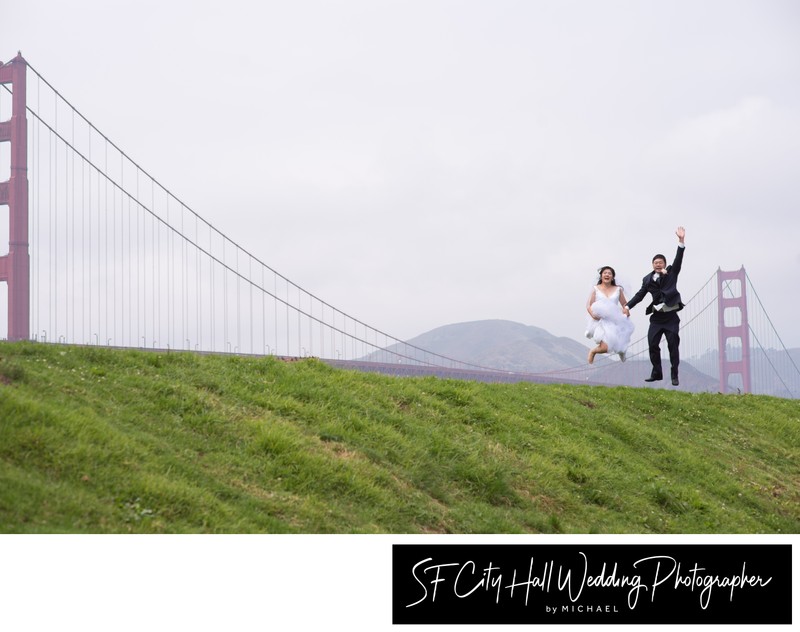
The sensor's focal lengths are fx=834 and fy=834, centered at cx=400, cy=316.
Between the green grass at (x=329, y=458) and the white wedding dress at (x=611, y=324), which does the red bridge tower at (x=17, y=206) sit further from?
the white wedding dress at (x=611, y=324)

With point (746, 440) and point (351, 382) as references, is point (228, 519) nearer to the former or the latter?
point (351, 382)

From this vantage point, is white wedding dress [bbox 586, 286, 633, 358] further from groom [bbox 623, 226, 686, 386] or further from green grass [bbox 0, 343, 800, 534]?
green grass [bbox 0, 343, 800, 534]

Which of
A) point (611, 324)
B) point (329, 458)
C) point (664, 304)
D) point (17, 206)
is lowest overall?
point (329, 458)

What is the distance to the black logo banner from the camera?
580 centimetres

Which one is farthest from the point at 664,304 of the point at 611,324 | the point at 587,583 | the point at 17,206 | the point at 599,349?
the point at 17,206

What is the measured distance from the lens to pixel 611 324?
1363cm

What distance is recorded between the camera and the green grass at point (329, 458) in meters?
6.74

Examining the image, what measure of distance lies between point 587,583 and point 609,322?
8045 millimetres

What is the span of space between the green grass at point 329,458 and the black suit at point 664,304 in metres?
1.42

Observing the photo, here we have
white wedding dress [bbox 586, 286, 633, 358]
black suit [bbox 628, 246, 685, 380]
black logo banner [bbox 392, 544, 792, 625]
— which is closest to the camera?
black logo banner [bbox 392, 544, 792, 625]

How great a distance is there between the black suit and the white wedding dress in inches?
18.9

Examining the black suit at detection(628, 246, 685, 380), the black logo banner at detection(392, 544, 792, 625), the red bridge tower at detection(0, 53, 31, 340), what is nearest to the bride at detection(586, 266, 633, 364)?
the black suit at detection(628, 246, 685, 380)

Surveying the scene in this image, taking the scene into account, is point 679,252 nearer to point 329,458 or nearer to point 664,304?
point 664,304

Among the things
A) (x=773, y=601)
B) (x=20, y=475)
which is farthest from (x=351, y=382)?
(x=773, y=601)
